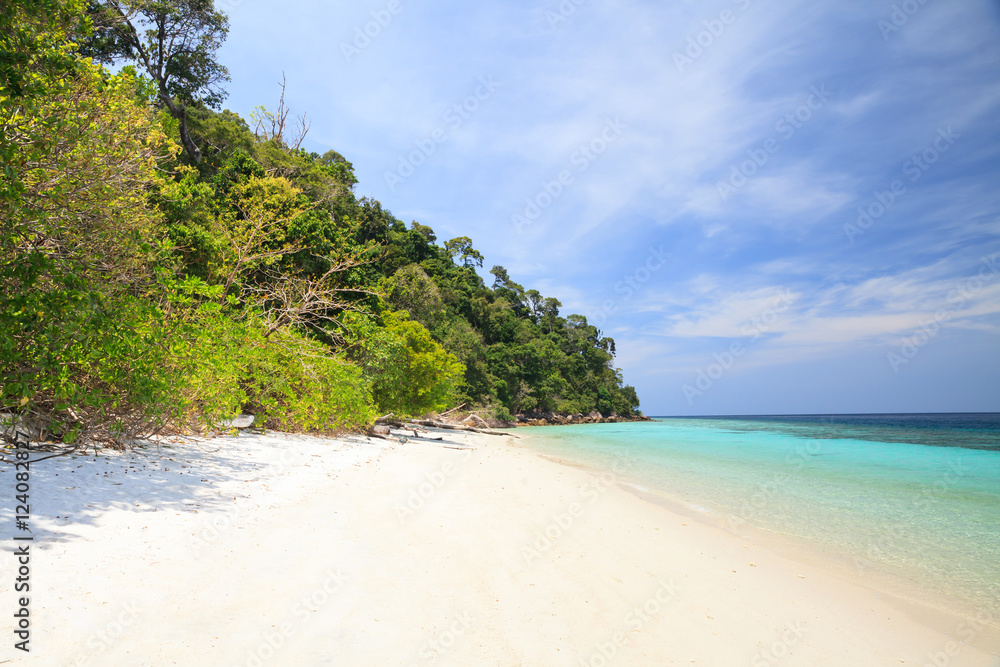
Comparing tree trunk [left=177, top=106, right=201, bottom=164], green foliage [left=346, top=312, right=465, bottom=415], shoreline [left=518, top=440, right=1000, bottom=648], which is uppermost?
tree trunk [left=177, top=106, right=201, bottom=164]

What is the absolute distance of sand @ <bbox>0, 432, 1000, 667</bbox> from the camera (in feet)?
8.69

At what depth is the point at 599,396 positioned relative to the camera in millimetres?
67625

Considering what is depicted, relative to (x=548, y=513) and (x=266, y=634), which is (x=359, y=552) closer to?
(x=266, y=634)

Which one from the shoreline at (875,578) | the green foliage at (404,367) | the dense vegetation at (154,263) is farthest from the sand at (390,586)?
the green foliage at (404,367)

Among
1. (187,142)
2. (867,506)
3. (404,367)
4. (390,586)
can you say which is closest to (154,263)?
(390,586)

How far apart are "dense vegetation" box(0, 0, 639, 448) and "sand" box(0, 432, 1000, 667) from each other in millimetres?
1084

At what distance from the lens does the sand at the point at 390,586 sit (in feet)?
8.69

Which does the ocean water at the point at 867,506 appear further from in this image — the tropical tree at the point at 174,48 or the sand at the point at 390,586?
the tropical tree at the point at 174,48

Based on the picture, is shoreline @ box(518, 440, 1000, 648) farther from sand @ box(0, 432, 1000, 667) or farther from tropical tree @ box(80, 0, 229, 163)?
tropical tree @ box(80, 0, 229, 163)

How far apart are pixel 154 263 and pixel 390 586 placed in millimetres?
6588

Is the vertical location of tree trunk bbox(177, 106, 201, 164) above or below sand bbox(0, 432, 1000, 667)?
above

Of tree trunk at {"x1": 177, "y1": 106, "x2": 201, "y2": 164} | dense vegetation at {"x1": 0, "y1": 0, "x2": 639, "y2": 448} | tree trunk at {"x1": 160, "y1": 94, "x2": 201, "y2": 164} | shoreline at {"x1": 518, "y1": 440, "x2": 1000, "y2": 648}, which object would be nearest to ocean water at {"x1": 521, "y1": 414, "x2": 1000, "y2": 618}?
shoreline at {"x1": 518, "y1": 440, "x2": 1000, "y2": 648}

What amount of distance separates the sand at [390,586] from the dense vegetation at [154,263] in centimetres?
108

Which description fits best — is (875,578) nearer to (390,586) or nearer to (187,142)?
(390,586)
